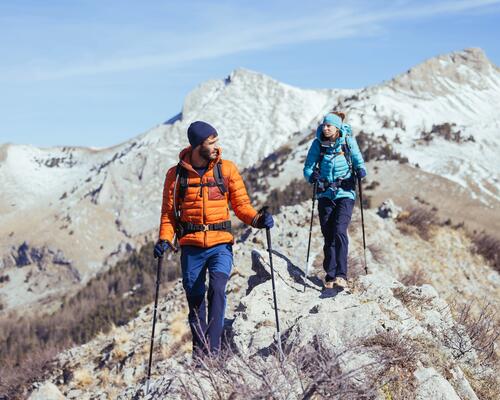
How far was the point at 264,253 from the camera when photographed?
9.28 metres

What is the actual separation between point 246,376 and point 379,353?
1.25 meters

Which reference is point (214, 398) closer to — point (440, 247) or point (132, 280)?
point (440, 247)

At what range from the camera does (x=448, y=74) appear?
65.1 metres

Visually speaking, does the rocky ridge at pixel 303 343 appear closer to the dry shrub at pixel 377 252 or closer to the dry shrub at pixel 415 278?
the dry shrub at pixel 377 252

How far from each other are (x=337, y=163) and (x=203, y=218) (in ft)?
10.1

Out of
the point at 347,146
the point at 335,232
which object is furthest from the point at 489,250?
the point at 335,232

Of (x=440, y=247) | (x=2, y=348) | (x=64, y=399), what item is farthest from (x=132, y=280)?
(x=64, y=399)

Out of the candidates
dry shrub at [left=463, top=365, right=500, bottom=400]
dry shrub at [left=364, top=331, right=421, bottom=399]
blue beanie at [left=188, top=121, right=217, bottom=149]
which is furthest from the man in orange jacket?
dry shrub at [left=463, top=365, right=500, bottom=400]

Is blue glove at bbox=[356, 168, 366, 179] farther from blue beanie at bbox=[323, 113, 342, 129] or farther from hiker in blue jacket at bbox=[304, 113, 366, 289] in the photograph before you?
blue beanie at bbox=[323, 113, 342, 129]

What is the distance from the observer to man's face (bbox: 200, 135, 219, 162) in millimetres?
6125

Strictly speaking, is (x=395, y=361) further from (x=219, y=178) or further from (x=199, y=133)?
(x=199, y=133)

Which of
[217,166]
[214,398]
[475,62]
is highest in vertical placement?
[475,62]

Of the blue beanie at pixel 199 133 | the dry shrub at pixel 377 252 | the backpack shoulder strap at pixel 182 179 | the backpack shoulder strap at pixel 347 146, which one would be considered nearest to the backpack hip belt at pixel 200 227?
the backpack shoulder strap at pixel 182 179

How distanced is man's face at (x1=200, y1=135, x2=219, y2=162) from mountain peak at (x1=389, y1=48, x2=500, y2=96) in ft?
187
